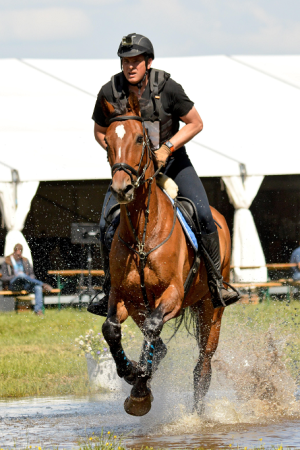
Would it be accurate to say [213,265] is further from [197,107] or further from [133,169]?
[197,107]

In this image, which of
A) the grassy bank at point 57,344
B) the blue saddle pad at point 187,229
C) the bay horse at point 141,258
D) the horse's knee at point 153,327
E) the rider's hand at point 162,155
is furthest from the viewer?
the grassy bank at point 57,344

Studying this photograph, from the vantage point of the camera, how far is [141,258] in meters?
5.34

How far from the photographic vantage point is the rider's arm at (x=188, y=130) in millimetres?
5828

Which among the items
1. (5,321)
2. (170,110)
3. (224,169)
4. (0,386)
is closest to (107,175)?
(224,169)

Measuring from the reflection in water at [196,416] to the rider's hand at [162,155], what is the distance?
2.04 meters

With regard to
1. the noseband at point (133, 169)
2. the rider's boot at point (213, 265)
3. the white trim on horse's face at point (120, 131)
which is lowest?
the rider's boot at point (213, 265)

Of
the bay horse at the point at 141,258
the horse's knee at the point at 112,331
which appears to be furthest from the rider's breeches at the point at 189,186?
the horse's knee at the point at 112,331

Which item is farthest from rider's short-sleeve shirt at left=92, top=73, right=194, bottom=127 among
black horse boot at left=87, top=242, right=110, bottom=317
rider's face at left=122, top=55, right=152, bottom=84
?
black horse boot at left=87, top=242, right=110, bottom=317

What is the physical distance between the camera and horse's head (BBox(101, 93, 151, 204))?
188 inches

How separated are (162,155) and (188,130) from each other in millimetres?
464

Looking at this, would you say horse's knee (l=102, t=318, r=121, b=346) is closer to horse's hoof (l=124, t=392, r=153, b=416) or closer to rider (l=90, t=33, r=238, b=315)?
horse's hoof (l=124, t=392, r=153, b=416)

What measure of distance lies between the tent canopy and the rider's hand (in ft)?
27.8

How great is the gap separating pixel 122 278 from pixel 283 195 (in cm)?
1567

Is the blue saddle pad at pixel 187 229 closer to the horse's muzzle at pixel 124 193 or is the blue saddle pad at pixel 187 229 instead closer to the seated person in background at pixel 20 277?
the horse's muzzle at pixel 124 193
